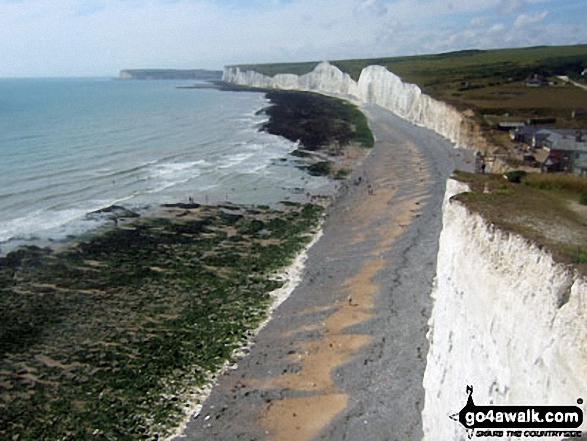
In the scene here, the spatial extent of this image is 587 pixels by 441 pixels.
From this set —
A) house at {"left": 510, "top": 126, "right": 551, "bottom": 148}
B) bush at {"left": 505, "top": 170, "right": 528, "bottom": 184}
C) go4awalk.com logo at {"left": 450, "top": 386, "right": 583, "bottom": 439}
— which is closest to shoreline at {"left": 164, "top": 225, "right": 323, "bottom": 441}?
go4awalk.com logo at {"left": 450, "top": 386, "right": 583, "bottom": 439}

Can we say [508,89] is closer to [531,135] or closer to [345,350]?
[531,135]

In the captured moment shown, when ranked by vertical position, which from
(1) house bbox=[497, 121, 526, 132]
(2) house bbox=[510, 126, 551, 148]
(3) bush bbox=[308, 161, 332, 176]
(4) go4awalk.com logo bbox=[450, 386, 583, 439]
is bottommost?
(4) go4awalk.com logo bbox=[450, 386, 583, 439]

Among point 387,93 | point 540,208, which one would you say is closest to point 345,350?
point 540,208

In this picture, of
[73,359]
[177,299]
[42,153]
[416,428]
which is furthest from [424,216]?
[42,153]

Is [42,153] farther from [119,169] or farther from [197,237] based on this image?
[197,237]

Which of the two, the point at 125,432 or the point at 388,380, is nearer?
the point at 125,432

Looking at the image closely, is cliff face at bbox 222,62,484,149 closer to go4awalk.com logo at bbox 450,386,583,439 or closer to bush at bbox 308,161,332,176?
bush at bbox 308,161,332,176

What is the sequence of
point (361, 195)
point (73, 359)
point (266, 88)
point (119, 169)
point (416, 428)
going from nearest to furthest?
point (416, 428), point (73, 359), point (361, 195), point (119, 169), point (266, 88)
